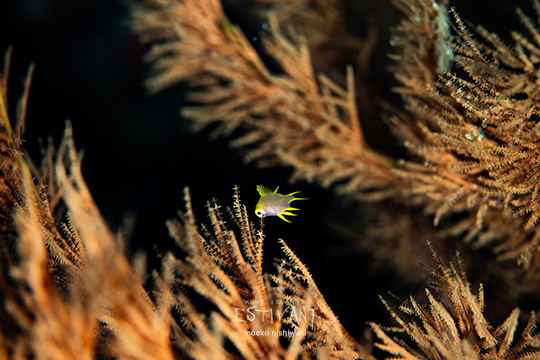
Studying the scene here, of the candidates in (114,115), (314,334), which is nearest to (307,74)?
(314,334)

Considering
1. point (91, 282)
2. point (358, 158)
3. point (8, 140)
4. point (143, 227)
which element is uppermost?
point (358, 158)

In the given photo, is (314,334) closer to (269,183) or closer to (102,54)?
(269,183)

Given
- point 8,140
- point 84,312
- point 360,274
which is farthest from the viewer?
point 360,274

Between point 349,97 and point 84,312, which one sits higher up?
point 349,97

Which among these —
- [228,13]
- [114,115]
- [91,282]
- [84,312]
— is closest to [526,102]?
[91,282]

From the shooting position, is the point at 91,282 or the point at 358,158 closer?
the point at 91,282

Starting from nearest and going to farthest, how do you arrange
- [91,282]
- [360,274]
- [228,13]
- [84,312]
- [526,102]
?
[91,282] < [84,312] < [526,102] < [360,274] < [228,13]

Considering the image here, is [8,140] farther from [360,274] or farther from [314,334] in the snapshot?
[360,274]
